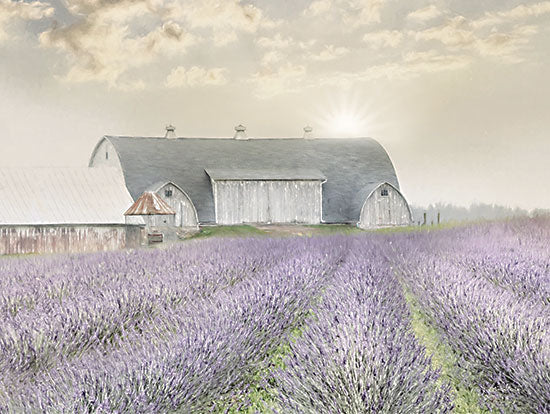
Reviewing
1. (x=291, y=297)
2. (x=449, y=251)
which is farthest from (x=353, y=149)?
(x=291, y=297)

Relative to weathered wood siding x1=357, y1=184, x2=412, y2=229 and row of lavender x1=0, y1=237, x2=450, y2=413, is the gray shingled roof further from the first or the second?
row of lavender x1=0, y1=237, x2=450, y2=413

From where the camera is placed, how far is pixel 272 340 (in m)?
4.58

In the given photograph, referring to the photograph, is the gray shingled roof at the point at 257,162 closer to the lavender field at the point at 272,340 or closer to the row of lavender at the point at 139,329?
the row of lavender at the point at 139,329

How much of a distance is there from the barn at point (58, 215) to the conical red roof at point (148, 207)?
39 cm

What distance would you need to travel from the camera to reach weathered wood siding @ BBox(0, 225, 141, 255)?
14.6 meters

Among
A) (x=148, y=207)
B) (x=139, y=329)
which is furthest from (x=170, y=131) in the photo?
(x=139, y=329)

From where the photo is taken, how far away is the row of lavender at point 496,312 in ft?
11.2

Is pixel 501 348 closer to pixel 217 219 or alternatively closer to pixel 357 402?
pixel 357 402

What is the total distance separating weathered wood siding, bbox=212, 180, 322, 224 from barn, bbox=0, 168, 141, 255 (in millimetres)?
3904

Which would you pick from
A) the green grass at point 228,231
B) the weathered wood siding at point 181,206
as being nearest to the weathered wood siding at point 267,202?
the green grass at point 228,231

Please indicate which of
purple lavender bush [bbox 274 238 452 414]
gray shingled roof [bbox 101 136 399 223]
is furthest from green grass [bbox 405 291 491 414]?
gray shingled roof [bbox 101 136 399 223]

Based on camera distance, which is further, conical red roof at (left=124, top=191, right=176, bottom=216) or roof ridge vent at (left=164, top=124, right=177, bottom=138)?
roof ridge vent at (left=164, top=124, right=177, bottom=138)

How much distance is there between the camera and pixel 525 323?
3924 mm

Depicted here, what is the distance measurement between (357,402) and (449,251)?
283 inches
